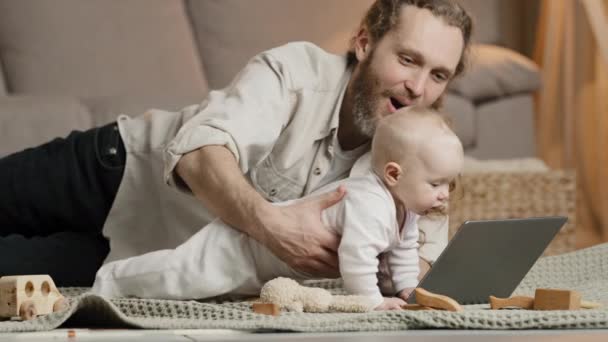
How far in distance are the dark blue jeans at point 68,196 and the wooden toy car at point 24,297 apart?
0.54 meters

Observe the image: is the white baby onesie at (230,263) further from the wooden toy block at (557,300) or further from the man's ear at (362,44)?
the man's ear at (362,44)

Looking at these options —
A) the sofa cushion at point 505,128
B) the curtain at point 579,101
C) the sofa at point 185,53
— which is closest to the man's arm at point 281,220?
the sofa at point 185,53

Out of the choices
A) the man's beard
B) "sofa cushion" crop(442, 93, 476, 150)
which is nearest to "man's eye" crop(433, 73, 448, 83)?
the man's beard

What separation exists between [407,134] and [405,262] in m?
0.23

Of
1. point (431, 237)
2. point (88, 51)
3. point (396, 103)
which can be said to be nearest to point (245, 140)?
point (396, 103)

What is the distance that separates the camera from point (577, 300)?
135cm

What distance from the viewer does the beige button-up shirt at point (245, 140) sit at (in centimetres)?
172

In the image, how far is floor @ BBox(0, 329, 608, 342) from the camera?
112cm

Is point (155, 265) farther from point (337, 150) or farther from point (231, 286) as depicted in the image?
point (337, 150)

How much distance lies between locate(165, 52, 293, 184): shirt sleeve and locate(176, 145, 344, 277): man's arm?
70 mm

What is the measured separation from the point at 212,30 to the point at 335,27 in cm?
44

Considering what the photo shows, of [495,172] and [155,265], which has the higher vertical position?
[155,265]

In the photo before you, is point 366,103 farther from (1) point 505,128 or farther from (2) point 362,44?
(1) point 505,128

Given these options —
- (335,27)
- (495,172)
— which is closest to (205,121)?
(495,172)
